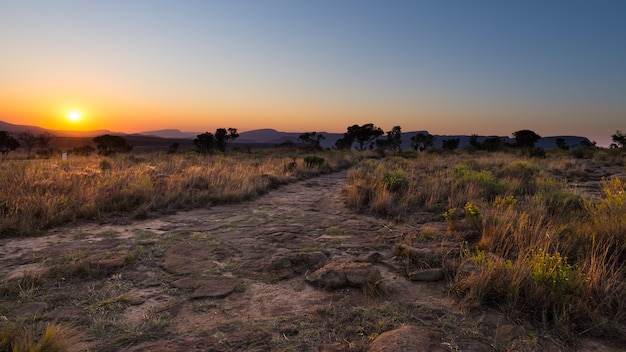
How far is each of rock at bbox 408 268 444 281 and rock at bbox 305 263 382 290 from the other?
15.0 inches

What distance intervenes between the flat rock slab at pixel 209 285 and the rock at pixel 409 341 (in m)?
1.66

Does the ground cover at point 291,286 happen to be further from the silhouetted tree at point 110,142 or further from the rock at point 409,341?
the silhouetted tree at point 110,142

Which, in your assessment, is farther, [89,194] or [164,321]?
[89,194]

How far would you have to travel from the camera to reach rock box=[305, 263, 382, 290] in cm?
356

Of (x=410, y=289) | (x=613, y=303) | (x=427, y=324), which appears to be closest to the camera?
→ (x=427, y=324)

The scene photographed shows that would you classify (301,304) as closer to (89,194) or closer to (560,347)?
(560,347)

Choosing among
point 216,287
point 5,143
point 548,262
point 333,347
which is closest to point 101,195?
point 216,287

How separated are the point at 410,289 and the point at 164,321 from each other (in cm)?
232

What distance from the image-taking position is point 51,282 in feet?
12.0

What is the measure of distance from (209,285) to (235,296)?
1.32 ft

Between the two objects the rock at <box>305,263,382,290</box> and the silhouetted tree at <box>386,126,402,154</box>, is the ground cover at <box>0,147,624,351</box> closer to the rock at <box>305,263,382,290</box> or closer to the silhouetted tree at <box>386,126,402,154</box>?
the rock at <box>305,263,382,290</box>

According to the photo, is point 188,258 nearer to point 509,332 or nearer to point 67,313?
point 67,313

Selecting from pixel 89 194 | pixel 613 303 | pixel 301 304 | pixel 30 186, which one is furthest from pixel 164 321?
pixel 30 186

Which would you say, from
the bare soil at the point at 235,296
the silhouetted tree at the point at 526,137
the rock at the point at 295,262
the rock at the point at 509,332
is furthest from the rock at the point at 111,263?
the silhouetted tree at the point at 526,137
